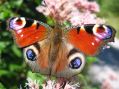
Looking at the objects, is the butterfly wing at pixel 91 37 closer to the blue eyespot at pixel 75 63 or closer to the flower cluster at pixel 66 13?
the blue eyespot at pixel 75 63

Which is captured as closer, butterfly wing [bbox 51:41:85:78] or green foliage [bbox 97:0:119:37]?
butterfly wing [bbox 51:41:85:78]

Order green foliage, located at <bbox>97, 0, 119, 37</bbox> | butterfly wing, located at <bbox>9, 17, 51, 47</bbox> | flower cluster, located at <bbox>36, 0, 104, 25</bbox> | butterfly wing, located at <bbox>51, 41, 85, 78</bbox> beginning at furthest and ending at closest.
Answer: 1. green foliage, located at <bbox>97, 0, 119, 37</bbox>
2. flower cluster, located at <bbox>36, 0, 104, 25</bbox>
3. butterfly wing, located at <bbox>9, 17, 51, 47</bbox>
4. butterfly wing, located at <bbox>51, 41, 85, 78</bbox>

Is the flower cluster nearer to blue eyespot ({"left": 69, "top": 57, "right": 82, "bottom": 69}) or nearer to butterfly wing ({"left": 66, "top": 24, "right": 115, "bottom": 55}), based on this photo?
butterfly wing ({"left": 66, "top": 24, "right": 115, "bottom": 55})

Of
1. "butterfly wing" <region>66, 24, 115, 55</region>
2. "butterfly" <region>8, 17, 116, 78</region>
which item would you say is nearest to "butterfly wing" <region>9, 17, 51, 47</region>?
"butterfly" <region>8, 17, 116, 78</region>

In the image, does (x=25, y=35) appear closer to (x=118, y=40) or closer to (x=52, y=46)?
(x=52, y=46)

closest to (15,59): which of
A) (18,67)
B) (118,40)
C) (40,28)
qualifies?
(18,67)

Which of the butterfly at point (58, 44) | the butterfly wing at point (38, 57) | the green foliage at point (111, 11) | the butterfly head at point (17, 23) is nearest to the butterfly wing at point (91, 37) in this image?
the butterfly at point (58, 44)
